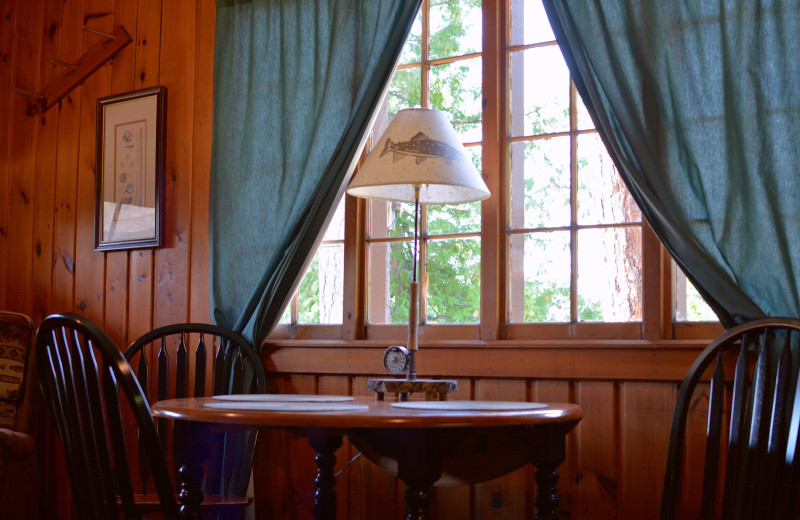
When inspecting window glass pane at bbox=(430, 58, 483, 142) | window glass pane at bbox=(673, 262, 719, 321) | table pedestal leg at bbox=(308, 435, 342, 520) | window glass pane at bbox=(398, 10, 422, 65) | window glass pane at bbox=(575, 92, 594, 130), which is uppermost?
window glass pane at bbox=(398, 10, 422, 65)

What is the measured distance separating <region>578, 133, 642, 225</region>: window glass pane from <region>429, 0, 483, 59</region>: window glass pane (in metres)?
0.52

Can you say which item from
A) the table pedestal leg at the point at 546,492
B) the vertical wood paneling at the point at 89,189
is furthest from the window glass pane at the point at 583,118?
the vertical wood paneling at the point at 89,189

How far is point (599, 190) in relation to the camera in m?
2.38

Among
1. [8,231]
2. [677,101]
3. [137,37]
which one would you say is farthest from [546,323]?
[8,231]

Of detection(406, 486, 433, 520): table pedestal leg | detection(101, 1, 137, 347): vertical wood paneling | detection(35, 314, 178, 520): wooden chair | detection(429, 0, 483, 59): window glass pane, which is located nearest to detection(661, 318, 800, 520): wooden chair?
detection(406, 486, 433, 520): table pedestal leg

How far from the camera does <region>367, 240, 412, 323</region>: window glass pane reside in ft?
8.74

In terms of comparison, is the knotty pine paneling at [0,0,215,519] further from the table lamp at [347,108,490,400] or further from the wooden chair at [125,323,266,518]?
the table lamp at [347,108,490,400]

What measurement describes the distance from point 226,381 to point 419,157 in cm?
114

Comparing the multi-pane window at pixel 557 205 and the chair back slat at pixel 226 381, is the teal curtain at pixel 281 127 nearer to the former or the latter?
the chair back slat at pixel 226 381

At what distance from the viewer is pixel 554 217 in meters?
2.44

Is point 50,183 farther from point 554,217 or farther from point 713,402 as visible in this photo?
point 713,402

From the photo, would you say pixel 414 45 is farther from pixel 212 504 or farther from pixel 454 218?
pixel 212 504

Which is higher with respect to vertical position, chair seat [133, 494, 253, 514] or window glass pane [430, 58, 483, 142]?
window glass pane [430, 58, 483, 142]

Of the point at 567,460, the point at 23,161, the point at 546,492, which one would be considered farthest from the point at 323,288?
the point at 23,161
